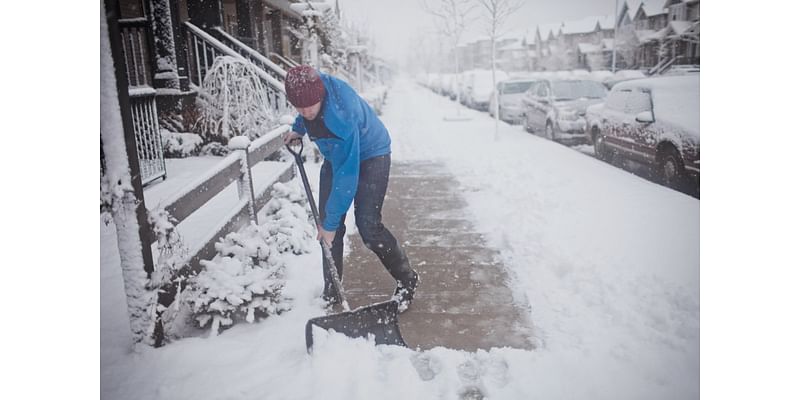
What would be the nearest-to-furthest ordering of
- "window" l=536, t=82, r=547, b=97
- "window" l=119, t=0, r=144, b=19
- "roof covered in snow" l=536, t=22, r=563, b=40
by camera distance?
"roof covered in snow" l=536, t=22, r=563, b=40
"window" l=119, t=0, r=144, b=19
"window" l=536, t=82, r=547, b=97

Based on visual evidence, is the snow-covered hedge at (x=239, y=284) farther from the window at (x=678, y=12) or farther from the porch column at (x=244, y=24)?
the porch column at (x=244, y=24)

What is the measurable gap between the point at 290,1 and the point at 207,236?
2.04 metres

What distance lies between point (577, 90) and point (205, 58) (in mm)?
7720

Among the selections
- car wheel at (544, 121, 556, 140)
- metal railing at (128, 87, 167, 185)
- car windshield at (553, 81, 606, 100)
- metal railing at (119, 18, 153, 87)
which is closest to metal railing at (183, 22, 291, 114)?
metal railing at (119, 18, 153, 87)

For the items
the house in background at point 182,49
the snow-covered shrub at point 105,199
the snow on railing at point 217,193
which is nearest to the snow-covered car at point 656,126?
the house in background at point 182,49

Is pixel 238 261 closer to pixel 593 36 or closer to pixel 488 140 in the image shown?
pixel 593 36

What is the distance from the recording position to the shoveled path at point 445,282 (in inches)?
105

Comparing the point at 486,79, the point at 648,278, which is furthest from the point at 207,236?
the point at 486,79

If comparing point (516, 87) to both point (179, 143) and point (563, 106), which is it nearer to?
point (563, 106)

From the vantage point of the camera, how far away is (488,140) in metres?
9.05

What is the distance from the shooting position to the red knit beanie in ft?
7.48

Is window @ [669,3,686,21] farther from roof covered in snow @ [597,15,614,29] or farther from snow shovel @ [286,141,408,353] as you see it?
snow shovel @ [286,141,408,353]

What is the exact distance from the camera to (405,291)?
2.93 metres

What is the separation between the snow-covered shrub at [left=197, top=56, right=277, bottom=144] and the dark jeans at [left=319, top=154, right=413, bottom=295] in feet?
12.6
